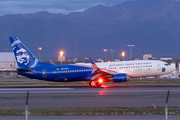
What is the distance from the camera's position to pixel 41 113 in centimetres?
1817

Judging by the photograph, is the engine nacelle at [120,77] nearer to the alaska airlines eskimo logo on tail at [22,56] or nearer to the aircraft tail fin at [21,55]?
the aircraft tail fin at [21,55]

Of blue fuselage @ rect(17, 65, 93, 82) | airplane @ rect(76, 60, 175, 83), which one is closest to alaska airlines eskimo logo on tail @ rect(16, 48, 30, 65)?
blue fuselage @ rect(17, 65, 93, 82)

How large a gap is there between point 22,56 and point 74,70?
702 cm

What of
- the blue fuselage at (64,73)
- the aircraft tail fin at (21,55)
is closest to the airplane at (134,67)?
the blue fuselage at (64,73)

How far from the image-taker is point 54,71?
38906 millimetres

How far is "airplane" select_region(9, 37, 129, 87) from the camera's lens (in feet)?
126

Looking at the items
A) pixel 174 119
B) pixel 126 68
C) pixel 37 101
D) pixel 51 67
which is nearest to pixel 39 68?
pixel 51 67

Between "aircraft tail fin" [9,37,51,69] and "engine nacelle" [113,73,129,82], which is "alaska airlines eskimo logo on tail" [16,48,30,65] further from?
"engine nacelle" [113,73,129,82]

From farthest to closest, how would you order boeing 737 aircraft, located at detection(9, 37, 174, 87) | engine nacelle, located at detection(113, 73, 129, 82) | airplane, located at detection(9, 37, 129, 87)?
airplane, located at detection(9, 37, 129, 87) < boeing 737 aircraft, located at detection(9, 37, 174, 87) < engine nacelle, located at detection(113, 73, 129, 82)

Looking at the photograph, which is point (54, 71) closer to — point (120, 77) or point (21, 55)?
point (21, 55)

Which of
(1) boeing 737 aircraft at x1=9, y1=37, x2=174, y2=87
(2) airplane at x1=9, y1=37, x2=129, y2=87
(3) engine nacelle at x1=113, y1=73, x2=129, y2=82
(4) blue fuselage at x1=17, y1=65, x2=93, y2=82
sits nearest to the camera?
(3) engine nacelle at x1=113, y1=73, x2=129, y2=82

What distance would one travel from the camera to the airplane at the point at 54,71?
38375mm

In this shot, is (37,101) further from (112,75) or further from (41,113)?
(112,75)

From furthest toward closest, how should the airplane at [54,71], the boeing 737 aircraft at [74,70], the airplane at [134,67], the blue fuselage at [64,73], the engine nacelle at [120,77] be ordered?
the airplane at [134,67] → the blue fuselage at [64,73] → the airplane at [54,71] → the boeing 737 aircraft at [74,70] → the engine nacelle at [120,77]
